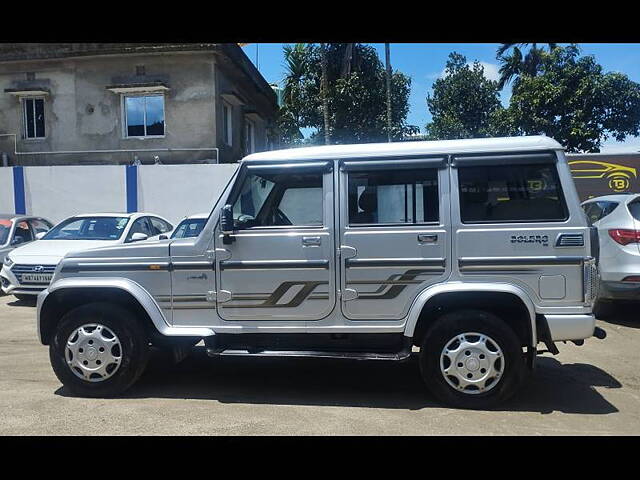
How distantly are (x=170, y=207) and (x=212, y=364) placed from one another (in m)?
10.3

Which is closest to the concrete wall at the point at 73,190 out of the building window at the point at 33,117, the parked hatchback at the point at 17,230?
the building window at the point at 33,117

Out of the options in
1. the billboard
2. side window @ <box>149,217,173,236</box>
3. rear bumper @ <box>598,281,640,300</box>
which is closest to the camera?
rear bumper @ <box>598,281,640,300</box>

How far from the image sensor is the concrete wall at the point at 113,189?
1517 centimetres

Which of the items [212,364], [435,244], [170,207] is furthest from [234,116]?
[435,244]

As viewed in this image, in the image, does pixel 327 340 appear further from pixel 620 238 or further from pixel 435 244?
pixel 620 238

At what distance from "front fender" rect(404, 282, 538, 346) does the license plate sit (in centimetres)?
673

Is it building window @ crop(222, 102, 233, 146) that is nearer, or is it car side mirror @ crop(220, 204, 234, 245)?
car side mirror @ crop(220, 204, 234, 245)

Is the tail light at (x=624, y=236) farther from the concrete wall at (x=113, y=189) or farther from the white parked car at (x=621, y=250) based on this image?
the concrete wall at (x=113, y=189)

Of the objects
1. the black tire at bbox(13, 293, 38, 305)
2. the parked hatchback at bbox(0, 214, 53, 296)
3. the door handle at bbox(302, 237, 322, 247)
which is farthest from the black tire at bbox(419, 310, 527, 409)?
the parked hatchback at bbox(0, 214, 53, 296)

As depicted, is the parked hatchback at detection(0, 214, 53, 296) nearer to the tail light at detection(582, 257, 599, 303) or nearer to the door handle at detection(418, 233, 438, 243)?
the door handle at detection(418, 233, 438, 243)

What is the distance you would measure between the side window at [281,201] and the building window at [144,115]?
47.4 feet

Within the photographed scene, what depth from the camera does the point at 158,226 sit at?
442 inches

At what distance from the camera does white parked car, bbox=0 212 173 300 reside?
8.88 m

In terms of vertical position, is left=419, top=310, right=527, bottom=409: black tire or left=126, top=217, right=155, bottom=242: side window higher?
left=126, top=217, right=155, bottom=242: side window
